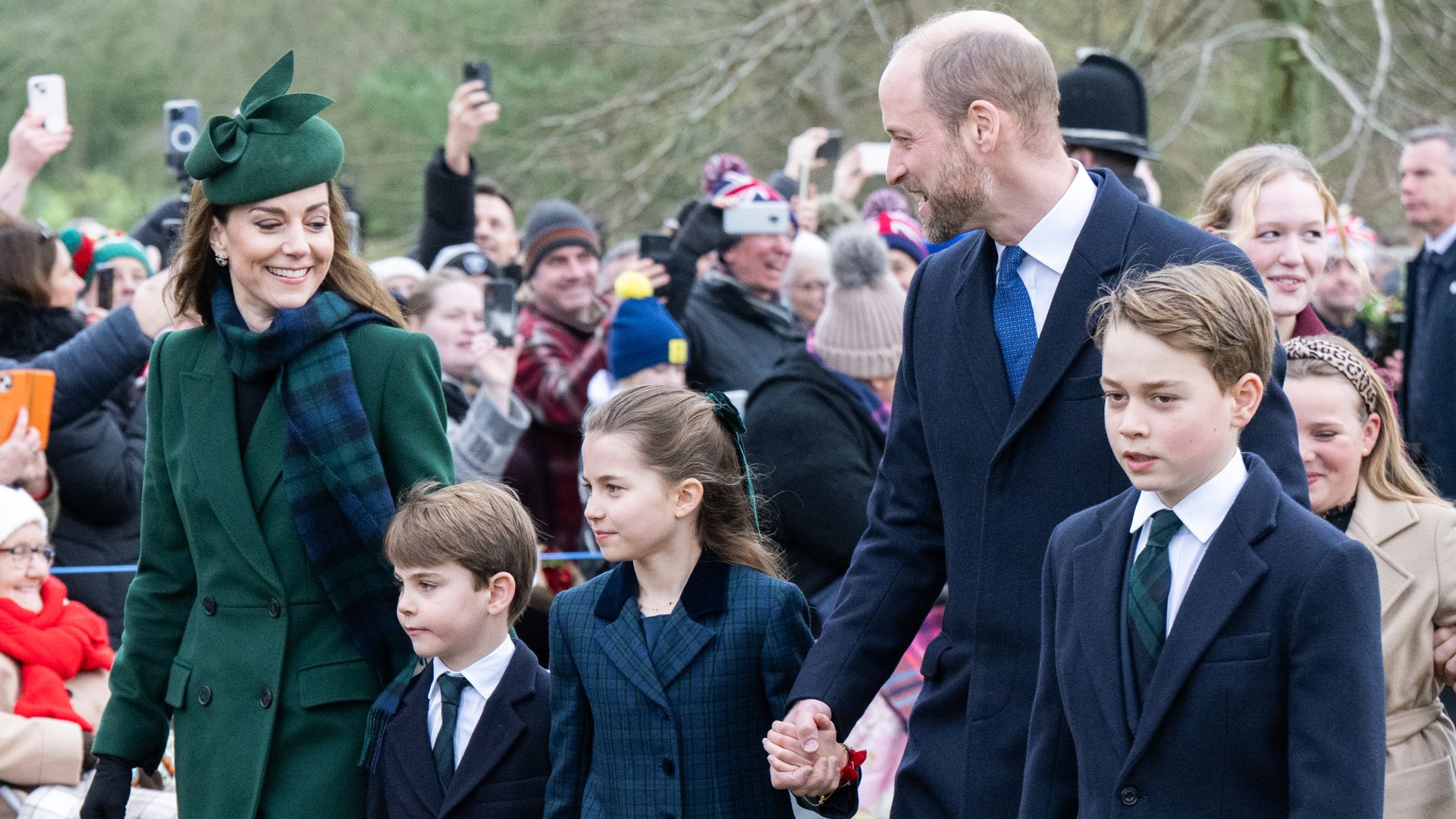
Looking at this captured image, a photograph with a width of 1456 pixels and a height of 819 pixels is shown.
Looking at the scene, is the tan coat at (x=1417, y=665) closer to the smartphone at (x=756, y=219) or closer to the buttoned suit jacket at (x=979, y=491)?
the buttoned suit jacket at (x=979, y=491)

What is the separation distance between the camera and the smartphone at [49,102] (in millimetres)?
6820

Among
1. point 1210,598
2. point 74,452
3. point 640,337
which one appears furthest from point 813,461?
point 74,452

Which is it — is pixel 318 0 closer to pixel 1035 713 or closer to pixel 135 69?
pixel 135 69

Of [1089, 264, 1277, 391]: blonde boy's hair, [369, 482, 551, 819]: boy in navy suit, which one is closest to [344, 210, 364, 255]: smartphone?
[369, 482, 551, 819]: boy in navy suit

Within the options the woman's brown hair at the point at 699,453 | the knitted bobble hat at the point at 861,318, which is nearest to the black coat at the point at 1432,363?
the knitted bobble hat at the point at 861,318

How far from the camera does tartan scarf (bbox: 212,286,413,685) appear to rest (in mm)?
3416

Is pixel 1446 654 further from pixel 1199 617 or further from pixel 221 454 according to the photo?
pixel 221 454

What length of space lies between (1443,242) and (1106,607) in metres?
5.16

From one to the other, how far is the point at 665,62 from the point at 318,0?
26.5 feet

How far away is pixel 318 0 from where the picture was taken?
21922 mm

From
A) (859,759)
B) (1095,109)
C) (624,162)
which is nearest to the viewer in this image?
(859,759)

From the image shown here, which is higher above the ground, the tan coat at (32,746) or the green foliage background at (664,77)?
the green foliage background at (664,77)

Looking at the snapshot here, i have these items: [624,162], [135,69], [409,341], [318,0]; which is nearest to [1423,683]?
[409,341]

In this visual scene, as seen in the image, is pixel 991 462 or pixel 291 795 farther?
pixel 291 795
